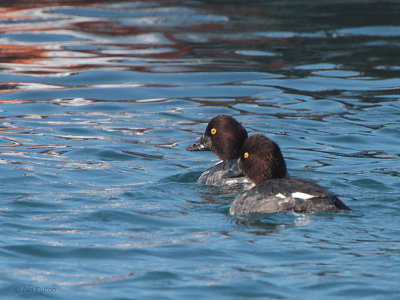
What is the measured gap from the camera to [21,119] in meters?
14.8

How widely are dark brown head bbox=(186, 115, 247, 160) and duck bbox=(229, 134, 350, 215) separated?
1126mm

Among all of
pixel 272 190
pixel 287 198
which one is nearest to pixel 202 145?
pixel 272 190

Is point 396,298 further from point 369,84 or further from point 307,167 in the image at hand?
point 369,84

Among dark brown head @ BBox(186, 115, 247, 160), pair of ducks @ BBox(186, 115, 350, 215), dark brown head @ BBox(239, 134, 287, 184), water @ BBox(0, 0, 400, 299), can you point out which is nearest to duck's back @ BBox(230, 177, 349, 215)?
pair of ducks @ BBox(186, 115, 350, 215)

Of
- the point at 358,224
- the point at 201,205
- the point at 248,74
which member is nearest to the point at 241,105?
the point at 248,74

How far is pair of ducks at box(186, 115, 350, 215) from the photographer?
9.00m

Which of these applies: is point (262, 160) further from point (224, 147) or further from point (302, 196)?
point (224, 147)

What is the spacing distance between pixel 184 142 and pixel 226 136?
82.9 inches

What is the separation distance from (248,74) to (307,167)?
6.21m

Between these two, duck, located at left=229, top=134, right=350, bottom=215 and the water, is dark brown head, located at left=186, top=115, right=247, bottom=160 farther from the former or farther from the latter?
duck, located at left=229, top=134, right=350, bottom=215

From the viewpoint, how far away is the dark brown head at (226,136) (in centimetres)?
1150

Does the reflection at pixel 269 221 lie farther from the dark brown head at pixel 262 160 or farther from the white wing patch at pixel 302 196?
the dark brown head at pixel 262 160

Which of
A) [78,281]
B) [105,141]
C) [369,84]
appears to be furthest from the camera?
[369,84]

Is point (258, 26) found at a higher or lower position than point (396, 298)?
higher
